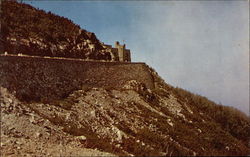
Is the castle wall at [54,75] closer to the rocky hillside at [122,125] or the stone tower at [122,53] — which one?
the rocky hillside at [122,125]

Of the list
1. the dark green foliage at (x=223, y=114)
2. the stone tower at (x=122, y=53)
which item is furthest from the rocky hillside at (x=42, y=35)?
the dark green foliage at (x=223, y=114)

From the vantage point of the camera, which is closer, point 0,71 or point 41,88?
point 0,71

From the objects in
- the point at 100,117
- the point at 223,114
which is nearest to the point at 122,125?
the point at 100,117

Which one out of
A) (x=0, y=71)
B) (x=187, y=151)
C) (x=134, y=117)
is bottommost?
(x=187, y=151)

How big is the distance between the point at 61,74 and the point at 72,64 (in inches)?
71.6

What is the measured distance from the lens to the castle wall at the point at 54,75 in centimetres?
1842

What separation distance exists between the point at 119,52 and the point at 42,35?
12130 mm

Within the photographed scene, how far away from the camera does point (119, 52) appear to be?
121 ft

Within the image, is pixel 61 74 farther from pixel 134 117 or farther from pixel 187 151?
pixel 187 151

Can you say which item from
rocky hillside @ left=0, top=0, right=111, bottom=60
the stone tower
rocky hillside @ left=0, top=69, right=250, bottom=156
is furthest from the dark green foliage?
rocky hillside @ left=0, top=0, right=111, bottom=60

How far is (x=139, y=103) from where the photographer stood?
2566cm

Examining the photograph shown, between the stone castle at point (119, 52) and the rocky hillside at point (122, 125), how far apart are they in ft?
23.6

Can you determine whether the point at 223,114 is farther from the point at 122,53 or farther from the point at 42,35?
the point at 42,35

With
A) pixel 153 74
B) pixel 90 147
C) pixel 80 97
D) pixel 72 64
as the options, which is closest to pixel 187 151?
pixel 90 147
